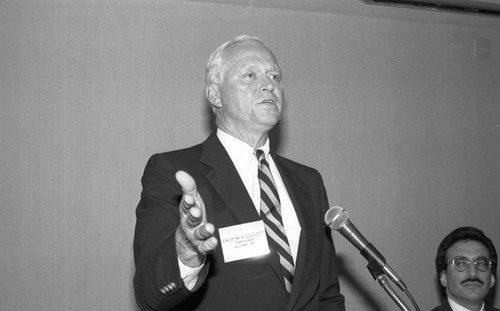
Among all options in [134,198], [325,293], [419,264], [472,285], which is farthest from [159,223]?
[419,264]

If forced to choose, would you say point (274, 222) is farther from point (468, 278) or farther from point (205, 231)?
point (468, 278)

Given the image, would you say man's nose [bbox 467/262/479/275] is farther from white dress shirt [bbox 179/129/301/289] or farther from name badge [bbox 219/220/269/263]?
name badge [bbox 219/220/269/263]

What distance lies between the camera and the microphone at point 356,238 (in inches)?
67.3

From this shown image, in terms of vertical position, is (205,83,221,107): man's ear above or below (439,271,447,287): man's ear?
above

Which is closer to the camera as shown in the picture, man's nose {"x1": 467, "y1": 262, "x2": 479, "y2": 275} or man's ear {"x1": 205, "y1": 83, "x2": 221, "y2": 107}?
man's ear {"x1": 205, "y1": 83, "x2": 221, "y2": 107}

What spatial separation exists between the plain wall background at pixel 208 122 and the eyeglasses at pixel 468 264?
23.8 inches

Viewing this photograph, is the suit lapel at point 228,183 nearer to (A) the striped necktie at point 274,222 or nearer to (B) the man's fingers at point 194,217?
(A) the striped necktie at point 274,222

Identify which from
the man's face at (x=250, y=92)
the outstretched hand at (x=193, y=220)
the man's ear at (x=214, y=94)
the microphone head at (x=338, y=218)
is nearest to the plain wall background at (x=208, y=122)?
the man's ear at (x=214, y=94)

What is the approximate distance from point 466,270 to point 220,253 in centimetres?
170

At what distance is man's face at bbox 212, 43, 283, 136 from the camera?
216 centimetres

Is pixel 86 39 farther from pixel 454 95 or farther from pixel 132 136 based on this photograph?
pixel 454 95

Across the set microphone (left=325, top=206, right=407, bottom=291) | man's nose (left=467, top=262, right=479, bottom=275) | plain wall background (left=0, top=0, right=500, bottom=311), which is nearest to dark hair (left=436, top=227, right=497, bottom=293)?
man's nose (left=467, top=262, right=479, bottom=275)

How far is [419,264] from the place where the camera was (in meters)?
3.65

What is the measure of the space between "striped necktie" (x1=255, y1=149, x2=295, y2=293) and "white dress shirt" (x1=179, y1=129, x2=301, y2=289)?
0.07 feet
